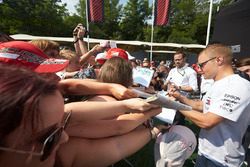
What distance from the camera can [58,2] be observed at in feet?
123

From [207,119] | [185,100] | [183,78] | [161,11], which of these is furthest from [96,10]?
[207,119]

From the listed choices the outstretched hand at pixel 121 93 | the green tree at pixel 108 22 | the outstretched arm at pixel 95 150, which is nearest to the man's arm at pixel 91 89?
the outstretched hand at pixel 121 93

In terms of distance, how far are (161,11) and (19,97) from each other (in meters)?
11.9

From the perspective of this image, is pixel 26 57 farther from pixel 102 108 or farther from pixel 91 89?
pixel 102 108

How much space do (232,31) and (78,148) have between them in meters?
4.14

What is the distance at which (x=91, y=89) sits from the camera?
5.45ft

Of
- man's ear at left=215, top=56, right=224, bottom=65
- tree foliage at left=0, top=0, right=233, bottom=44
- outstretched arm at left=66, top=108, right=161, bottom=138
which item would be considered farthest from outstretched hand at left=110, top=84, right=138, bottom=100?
tree foliage at left=0, top=0, right=233, bottom=44

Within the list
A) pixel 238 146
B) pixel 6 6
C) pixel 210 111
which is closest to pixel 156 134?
pixel 210 111

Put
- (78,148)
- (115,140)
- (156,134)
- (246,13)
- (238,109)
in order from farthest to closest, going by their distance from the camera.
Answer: (246,13) < (238,109) < (156,134) < (115,140) < (78,148)

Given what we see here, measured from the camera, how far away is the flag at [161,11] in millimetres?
11836

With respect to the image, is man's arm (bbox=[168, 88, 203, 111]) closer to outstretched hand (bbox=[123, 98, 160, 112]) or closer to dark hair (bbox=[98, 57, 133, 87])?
dark hair (bbox=[98, 57, 133, 87])

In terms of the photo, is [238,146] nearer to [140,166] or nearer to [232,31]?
[140,166]

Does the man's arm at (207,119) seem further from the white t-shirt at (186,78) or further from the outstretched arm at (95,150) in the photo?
the white t-shirt at (186,78)

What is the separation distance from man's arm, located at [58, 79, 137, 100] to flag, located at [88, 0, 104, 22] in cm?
929
